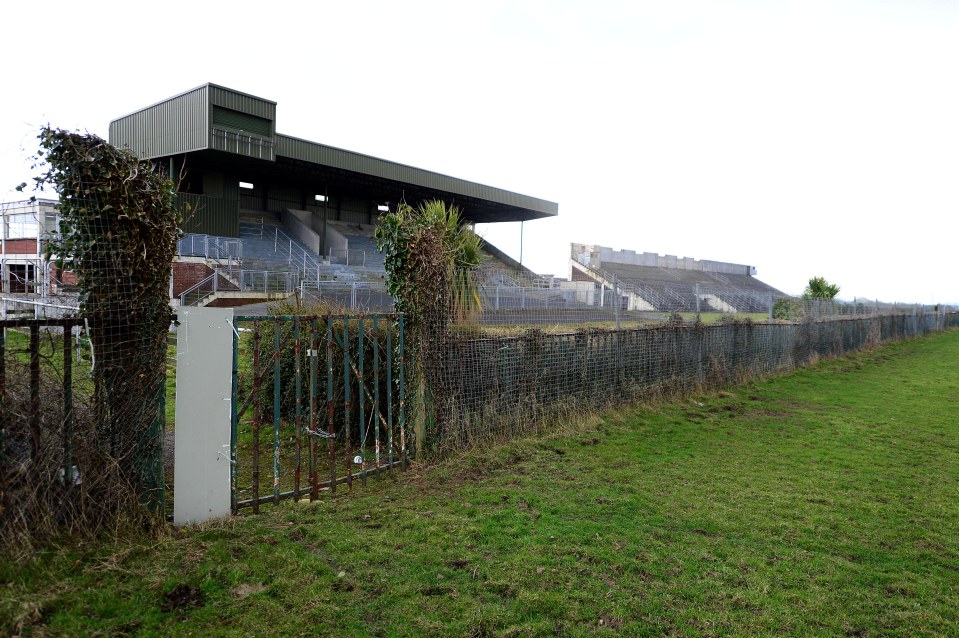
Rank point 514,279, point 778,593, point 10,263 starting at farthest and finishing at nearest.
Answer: point 10,263 < point 514,279 < point 778,593

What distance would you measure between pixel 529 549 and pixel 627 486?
2051 millimetres

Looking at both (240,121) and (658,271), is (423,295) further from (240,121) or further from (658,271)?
(658,271)

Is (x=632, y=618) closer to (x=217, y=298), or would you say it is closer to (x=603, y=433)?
(x=603, y=433)

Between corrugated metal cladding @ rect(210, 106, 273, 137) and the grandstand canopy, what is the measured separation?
41mm

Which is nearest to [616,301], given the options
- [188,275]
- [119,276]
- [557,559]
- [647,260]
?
[557,559]

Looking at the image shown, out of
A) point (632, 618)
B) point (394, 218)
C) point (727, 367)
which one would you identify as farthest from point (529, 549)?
point (727, 367)

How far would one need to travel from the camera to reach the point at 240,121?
25375 millimetres

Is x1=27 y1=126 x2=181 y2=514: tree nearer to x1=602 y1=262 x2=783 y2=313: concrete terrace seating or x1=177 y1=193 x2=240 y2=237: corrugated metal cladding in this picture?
x1=602 y1=262 x2=783 y2=313: concrete terrace seating

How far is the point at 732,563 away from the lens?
441 cm

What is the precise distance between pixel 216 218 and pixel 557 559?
28133 millimetres

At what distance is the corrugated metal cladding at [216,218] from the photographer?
27578mm

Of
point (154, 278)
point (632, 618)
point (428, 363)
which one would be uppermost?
point (154, 278)

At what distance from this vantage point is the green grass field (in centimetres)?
352

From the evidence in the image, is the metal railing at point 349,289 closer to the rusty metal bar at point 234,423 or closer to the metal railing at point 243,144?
the metal railing at point 243,144
